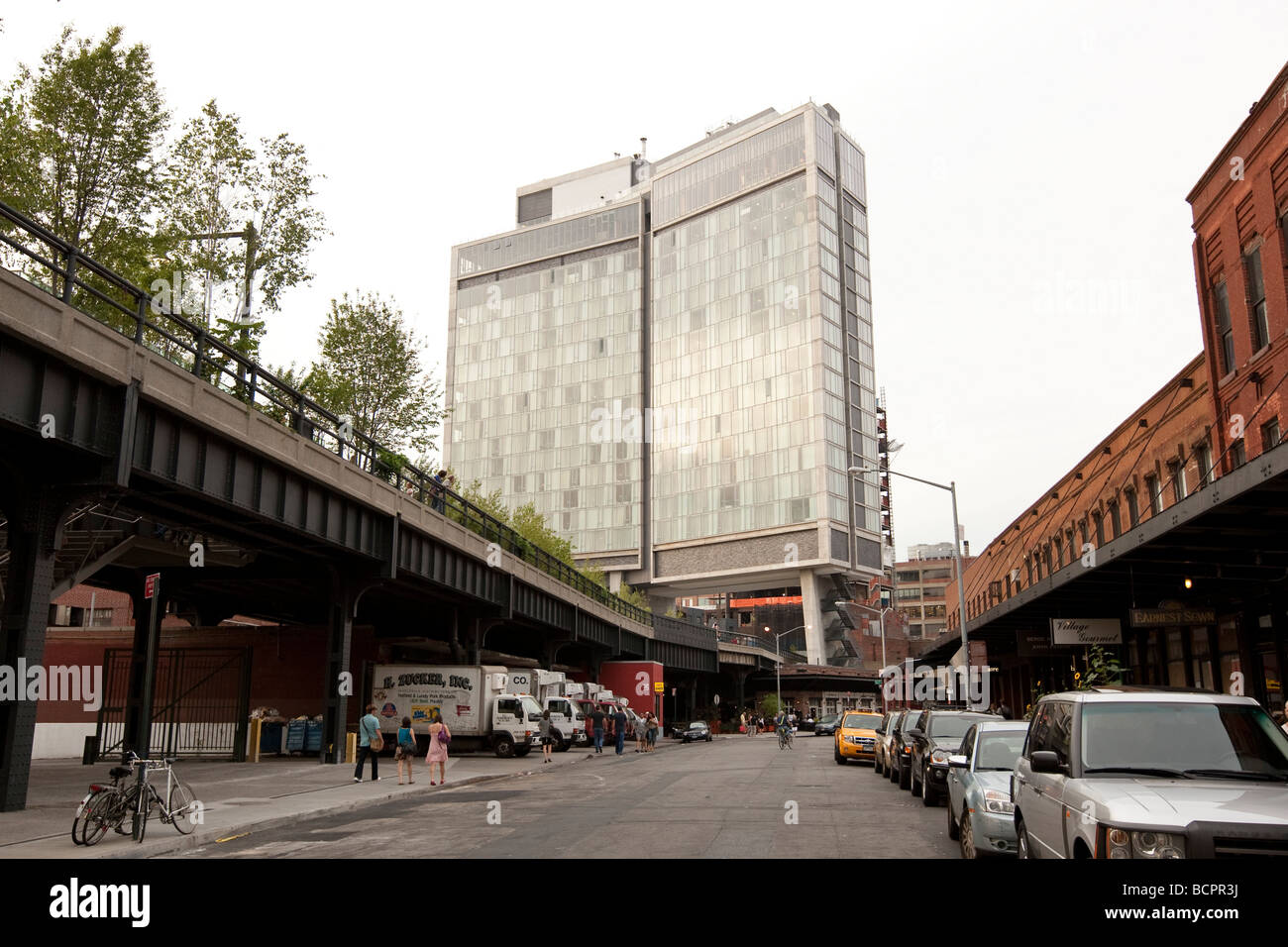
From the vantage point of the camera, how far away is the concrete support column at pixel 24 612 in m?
16.4

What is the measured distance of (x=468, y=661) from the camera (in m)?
42.1

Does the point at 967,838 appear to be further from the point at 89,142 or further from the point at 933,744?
the point at 89,142

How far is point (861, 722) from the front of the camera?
119 feet

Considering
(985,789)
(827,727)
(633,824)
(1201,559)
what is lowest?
(827,727)

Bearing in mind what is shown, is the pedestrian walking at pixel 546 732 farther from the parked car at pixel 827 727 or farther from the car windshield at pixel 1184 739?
the parked car at pixel 827 727

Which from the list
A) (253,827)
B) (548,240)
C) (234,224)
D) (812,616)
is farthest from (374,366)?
(548,240)

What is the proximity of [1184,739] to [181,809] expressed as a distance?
13.1 m

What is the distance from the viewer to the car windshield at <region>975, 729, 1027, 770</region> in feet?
41.8

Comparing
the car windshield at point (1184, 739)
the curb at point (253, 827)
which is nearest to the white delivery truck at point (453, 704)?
the curb at point (253, 827)

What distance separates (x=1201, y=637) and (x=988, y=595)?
28531 mm

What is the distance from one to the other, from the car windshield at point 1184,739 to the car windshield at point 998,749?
4.49 meters

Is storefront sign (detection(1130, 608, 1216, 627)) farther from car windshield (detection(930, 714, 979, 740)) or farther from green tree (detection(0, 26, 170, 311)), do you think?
green tree (detection(0, 26, 170, 311))
